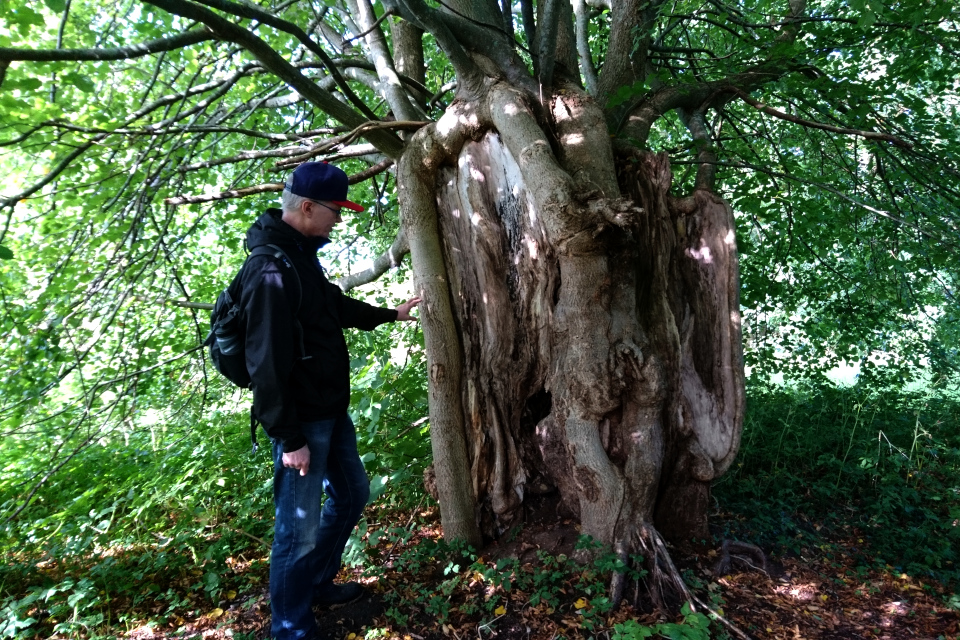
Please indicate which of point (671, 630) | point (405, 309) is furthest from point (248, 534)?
point (671, 630)

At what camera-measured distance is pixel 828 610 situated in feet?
9.04

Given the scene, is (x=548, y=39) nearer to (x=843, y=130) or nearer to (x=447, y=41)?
(x=447, y=41)

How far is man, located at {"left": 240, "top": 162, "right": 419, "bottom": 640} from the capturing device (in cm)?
236

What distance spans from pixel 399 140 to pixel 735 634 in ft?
10.7

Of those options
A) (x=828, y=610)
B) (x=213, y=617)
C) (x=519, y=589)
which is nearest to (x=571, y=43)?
(x=519, y=589)

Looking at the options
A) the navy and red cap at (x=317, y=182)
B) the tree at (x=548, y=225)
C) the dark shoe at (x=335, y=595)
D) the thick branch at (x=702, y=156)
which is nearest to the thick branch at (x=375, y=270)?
the tree at (x=548, y=225)

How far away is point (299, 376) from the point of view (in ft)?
8.17

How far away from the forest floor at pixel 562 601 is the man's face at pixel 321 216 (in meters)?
1.80

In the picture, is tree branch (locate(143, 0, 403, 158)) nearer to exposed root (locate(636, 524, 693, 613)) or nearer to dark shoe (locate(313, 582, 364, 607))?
dark shoe (locate(313, 582, 364, 607))

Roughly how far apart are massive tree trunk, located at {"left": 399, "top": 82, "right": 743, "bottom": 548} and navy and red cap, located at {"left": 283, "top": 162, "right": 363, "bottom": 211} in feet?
2.53

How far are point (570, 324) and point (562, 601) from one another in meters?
1.34

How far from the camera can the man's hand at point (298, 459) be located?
2.40 meters

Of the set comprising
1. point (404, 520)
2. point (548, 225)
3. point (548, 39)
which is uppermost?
point (548, 39)

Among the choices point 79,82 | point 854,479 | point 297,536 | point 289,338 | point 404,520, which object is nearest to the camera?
point 289,338
